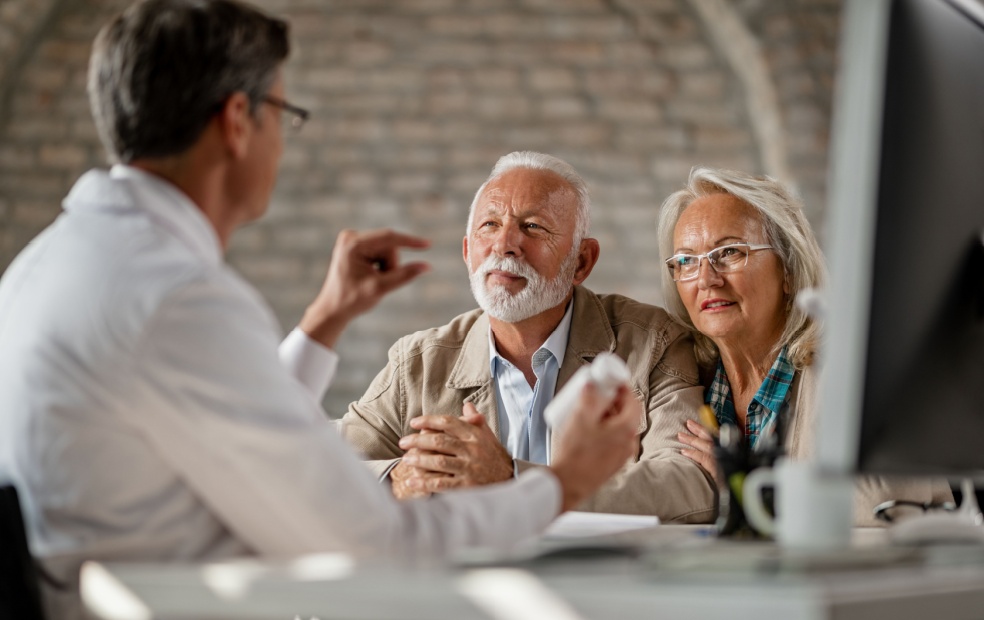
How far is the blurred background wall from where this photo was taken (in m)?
5.66

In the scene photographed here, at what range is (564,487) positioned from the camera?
144 centimetres

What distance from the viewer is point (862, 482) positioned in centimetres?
240

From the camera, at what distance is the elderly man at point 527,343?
278cm

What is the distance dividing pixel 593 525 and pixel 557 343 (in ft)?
3.65

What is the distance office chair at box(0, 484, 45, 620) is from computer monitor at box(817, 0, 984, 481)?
0.77 m

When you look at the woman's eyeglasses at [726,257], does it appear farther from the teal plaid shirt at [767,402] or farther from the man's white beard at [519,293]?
the man's white beard at [519,293]

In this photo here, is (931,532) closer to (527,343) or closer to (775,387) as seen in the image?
(775,387)

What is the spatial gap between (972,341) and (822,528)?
0.26 m

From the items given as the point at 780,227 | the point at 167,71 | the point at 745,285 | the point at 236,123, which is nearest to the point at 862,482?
the point at 745,285

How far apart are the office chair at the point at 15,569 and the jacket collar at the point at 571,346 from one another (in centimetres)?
176

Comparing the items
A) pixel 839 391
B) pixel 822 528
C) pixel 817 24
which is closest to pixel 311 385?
pixel 822 528

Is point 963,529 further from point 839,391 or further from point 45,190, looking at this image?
point 45,190

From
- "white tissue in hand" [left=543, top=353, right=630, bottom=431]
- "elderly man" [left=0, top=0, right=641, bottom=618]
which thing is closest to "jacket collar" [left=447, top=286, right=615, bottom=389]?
"white tissue in hand" [left=543, top=353, right=630, bottom=431]

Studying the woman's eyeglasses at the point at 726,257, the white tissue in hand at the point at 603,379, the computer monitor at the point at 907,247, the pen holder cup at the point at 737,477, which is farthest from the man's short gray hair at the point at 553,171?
the computer monitor at the point at 907,247
